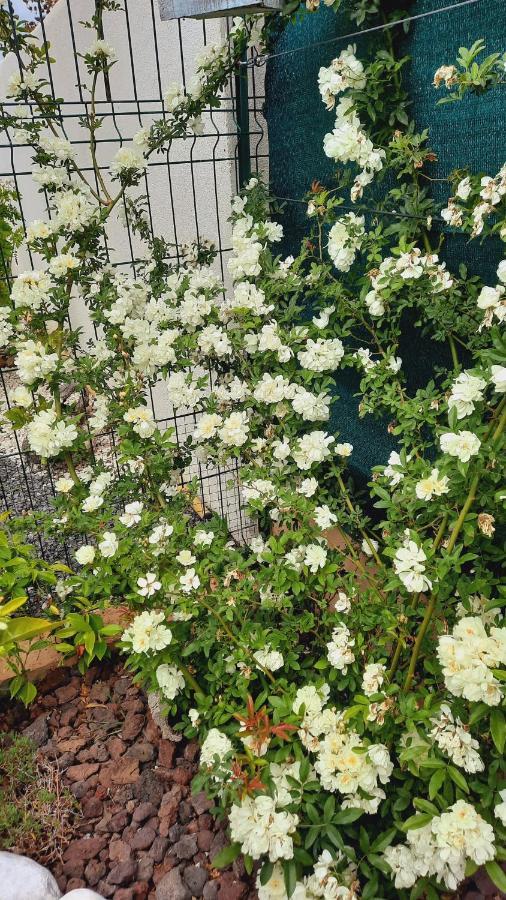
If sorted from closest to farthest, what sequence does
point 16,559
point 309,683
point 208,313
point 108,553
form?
→ 1. point 309,683
2. point 108,553
3. point 16,559
4. point 208,313

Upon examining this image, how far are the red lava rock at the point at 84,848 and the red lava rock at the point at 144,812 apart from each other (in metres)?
0.09

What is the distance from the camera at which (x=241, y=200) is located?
239 cm

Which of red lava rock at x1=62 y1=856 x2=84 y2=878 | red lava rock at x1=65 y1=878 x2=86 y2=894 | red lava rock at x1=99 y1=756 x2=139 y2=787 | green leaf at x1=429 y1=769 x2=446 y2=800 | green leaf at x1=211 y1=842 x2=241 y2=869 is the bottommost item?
red lava rock at x1=99 y1=756 x2=139 y2=787

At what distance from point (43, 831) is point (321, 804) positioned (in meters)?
0.74

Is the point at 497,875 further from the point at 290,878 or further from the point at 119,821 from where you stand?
the point at 119,821

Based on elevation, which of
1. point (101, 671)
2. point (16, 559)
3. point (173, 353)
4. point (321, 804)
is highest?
point (173, 353)

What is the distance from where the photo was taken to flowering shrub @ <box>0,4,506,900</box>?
1.33m

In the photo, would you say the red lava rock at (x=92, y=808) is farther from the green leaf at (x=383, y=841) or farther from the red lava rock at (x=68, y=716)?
the green leaf at (x=383, y=841)

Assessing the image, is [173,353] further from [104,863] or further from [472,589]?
[104,863]

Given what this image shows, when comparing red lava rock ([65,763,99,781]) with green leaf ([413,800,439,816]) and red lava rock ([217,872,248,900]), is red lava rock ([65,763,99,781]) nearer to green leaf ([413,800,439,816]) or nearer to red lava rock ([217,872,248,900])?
red lava rock ([217,872,248,900])

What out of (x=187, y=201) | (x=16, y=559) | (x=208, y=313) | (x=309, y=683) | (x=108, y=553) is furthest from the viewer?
(x=187, y=201)

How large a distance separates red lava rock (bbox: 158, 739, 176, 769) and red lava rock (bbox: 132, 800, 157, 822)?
0.13 meters

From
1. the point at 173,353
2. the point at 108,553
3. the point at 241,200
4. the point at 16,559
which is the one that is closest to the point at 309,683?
the point at 108,553

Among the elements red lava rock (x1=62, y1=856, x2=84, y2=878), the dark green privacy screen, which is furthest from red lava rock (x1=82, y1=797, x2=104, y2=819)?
the dark green privacy screen
